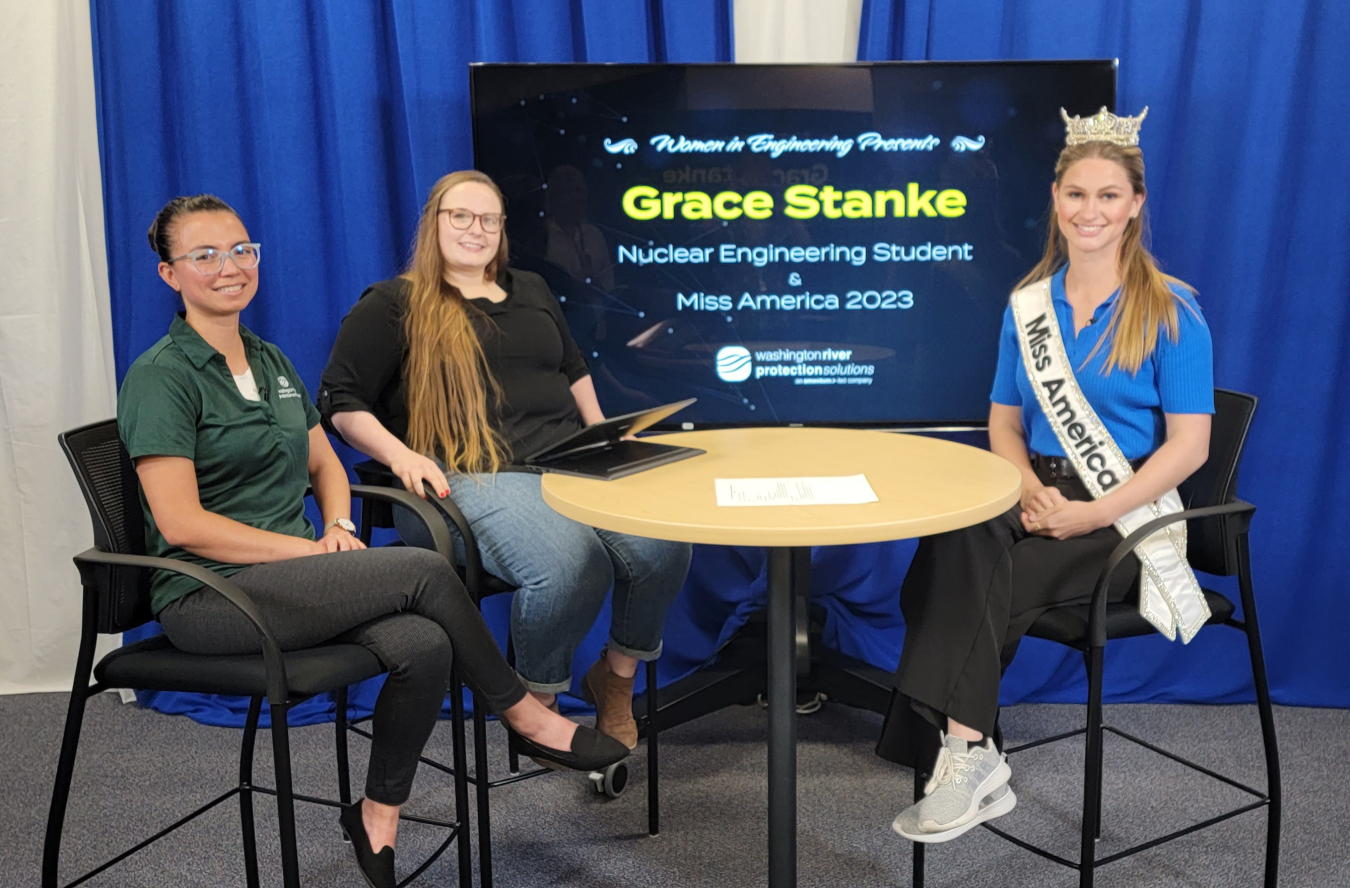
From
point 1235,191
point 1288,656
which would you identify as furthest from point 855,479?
point 1288,656

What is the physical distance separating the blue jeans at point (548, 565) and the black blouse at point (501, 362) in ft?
0.59

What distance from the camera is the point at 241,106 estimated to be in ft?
9.87

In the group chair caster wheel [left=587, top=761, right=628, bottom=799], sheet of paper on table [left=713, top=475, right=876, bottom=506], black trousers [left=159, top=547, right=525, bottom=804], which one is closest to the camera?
sheet of paper on table [left=713, top=475, right=876, bottom=506]

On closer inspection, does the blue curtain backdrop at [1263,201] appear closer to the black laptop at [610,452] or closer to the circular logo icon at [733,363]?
the circular logo icon at [733,363]

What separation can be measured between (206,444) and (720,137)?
1.39m

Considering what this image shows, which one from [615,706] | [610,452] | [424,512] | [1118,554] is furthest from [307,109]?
[1118,554]

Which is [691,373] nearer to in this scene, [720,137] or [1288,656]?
[720,137]

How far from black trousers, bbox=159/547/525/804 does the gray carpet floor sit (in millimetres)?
514

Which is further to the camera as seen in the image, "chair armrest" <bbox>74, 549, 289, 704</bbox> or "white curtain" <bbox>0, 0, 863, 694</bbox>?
"white curtain" <bbox>0, 0, 863, 694</bbox>

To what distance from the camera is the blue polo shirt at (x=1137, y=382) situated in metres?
2.19

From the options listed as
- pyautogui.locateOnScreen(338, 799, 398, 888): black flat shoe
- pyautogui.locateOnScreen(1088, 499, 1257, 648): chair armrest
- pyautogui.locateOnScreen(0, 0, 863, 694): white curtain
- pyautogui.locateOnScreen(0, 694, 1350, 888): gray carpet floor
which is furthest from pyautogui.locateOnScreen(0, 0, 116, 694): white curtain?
pyautogui.locateOnScreen(1088, 499, 1257, 648): chair armrest

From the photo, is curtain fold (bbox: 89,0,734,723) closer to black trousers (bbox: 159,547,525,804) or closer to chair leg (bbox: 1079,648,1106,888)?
black trousers (bbox: 159,547,525,804)

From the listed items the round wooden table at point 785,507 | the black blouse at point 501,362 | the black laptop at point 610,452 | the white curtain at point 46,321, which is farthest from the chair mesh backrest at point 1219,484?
the white curtain at point 46,321

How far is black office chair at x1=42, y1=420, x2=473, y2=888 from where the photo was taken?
176cm
